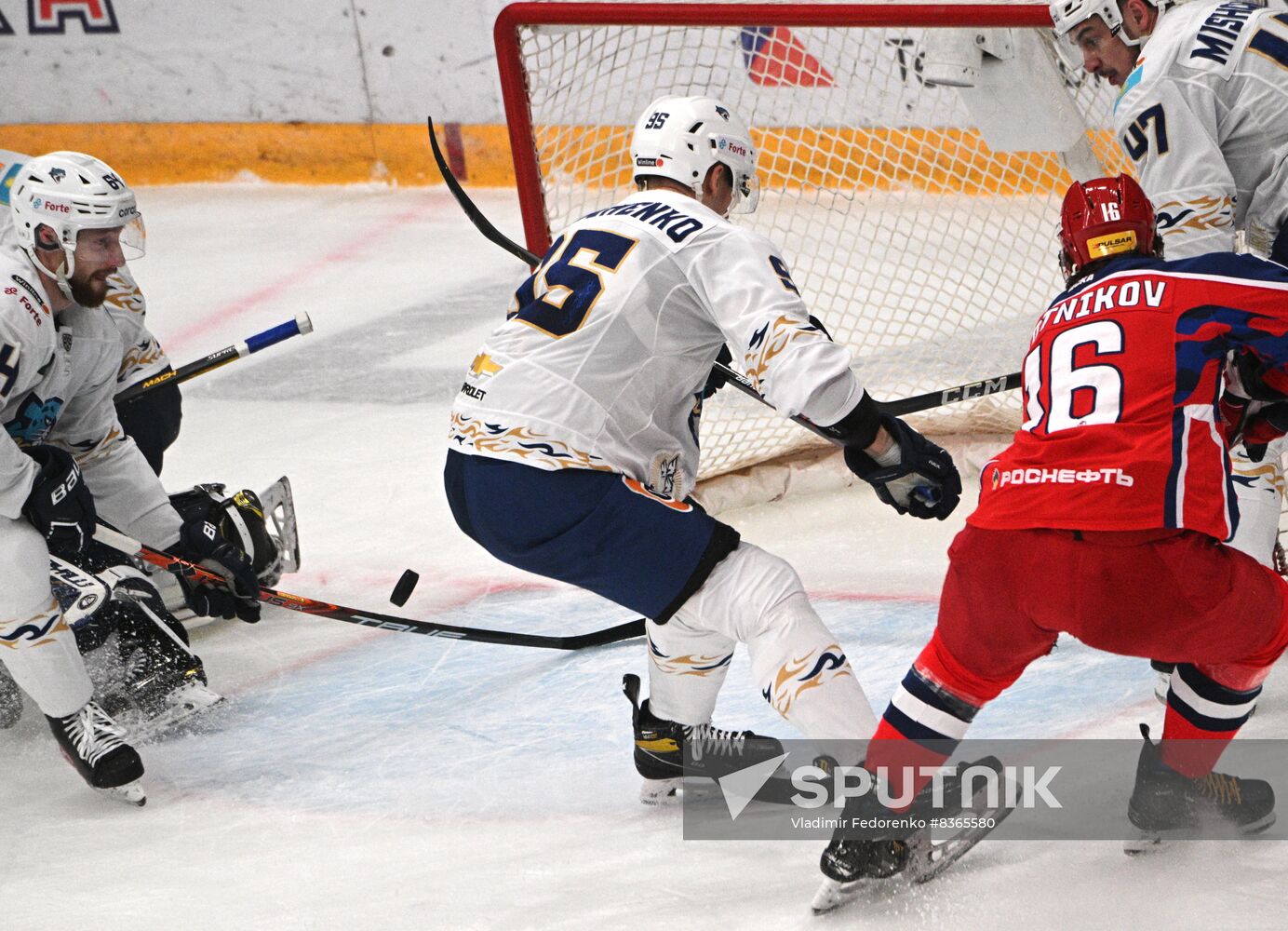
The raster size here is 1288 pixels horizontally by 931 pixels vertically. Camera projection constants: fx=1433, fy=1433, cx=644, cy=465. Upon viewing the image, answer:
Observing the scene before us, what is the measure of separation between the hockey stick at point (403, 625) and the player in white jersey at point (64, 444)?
0.17ft

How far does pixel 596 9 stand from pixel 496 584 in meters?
1.29

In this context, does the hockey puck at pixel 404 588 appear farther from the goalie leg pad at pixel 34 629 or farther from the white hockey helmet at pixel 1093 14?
the white hockey helmet at pixel 1093 14

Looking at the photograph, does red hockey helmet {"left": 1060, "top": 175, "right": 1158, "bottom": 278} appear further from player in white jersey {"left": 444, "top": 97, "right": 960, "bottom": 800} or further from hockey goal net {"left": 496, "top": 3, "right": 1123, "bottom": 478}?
hockey goal net {"left": 496, "top": 3, "right": 1123, "bottom": 478}

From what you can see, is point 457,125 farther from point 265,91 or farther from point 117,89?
point 117,89

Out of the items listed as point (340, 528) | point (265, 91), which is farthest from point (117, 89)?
point (340, 528)

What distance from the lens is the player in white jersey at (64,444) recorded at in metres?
2.38

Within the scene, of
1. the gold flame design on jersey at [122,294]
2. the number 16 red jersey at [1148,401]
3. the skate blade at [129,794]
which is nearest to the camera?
the number 16 red jersey at [1148,401]

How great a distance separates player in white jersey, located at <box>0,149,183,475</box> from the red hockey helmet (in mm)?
1955

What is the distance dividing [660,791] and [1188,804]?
0.78m

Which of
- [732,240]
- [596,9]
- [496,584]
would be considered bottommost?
[496,584]

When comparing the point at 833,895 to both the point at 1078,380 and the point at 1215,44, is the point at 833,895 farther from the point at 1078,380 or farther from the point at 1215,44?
the point at 1215,44

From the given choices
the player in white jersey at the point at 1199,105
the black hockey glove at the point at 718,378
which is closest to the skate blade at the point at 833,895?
the black hockey glove at the point at 718,378

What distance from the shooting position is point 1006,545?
1.72 meters

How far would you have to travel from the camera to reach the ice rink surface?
1.91m
